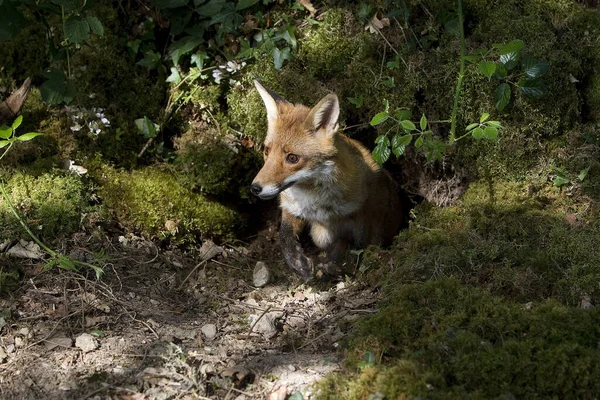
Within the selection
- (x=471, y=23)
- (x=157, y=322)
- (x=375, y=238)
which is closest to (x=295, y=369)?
(x=157, y=322)

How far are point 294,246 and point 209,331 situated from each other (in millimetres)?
1421

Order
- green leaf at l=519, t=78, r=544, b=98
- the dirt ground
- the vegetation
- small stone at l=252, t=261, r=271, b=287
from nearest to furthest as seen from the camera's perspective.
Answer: the dirt ground
the vegetation
green leaf at l=519, t=78, r=544, b=98
small stone at l=252, t=261, r=271, b=287

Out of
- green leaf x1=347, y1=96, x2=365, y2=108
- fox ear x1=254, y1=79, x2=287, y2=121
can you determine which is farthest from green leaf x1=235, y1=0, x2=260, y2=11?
green leaf x1=347, y1=96, x2=365, y2=108

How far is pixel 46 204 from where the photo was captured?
4.61 metres

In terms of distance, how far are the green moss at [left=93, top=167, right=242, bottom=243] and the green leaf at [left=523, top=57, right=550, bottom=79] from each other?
2.90 m

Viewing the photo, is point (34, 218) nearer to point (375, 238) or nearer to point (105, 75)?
point (105, 75)

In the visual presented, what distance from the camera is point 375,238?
5.23 m

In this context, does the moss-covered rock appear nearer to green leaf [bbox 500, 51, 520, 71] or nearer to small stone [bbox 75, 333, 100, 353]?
small stone [bbox 75, 333, 100, 353]

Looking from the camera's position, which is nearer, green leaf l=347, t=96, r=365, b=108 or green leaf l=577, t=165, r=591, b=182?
green leaf l=577, t=165, r=591, b=182

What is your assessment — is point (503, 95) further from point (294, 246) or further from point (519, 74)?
point (294, 246)

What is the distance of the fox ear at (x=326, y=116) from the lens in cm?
445

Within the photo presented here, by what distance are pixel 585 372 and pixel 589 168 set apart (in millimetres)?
2111

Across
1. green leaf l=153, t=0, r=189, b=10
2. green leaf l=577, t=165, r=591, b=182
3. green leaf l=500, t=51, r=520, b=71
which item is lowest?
green leaf l=577, t=165, r=591, b=182

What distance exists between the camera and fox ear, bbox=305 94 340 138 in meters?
4.45
